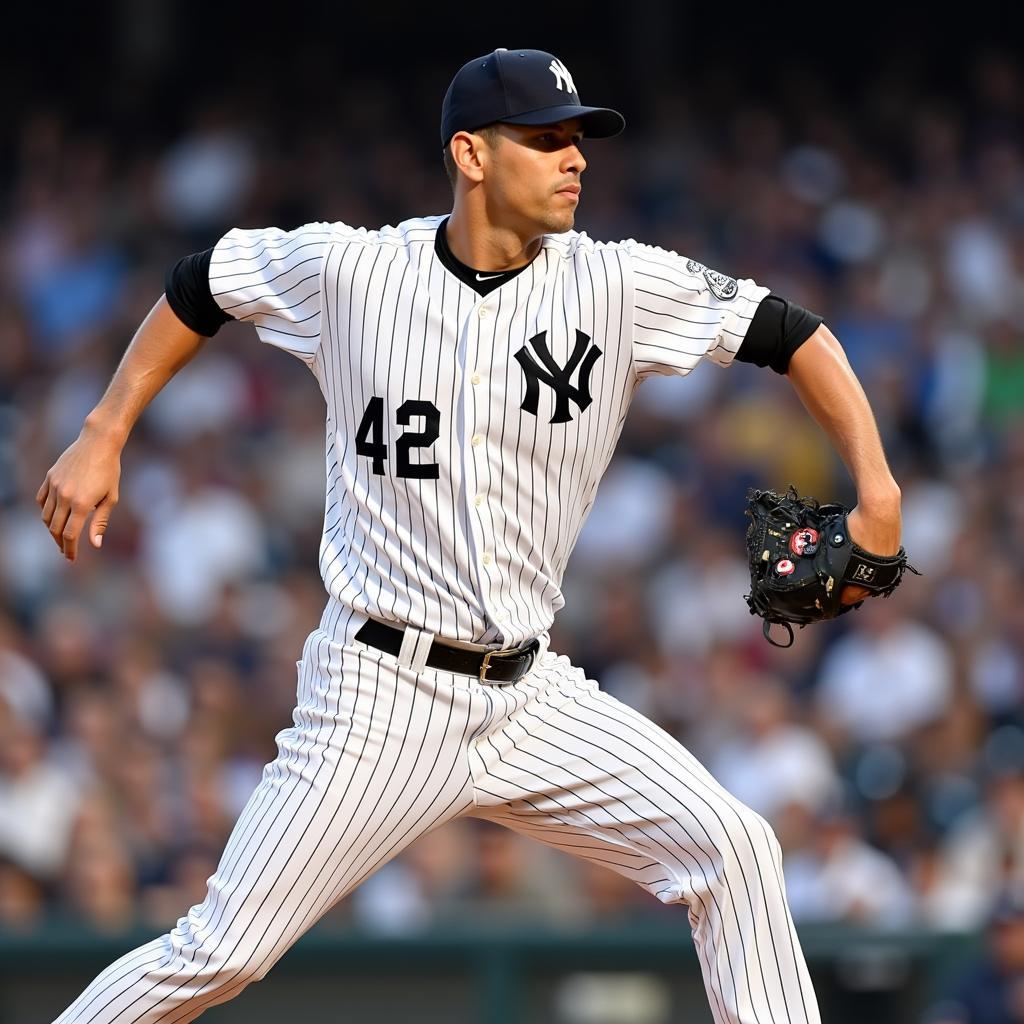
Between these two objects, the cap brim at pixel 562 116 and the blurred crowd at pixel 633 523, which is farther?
the blurred crowd at pixel 633 523

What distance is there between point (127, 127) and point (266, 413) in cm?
286

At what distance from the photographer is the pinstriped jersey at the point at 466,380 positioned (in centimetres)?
340

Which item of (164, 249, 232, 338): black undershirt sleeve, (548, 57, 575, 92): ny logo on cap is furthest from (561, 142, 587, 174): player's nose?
(164, 249, 232, 338): black undershirt sleeve

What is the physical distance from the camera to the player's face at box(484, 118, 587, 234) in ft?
11.1

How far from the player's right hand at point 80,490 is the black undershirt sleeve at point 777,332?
44.0 inches

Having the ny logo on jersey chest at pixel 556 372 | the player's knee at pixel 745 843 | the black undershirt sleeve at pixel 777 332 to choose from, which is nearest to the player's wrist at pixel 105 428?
the ny logo on jersey chest at pixel 556 372

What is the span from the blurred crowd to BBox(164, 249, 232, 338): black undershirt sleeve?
124 inches

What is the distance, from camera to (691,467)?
862cm

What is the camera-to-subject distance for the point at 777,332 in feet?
11.1

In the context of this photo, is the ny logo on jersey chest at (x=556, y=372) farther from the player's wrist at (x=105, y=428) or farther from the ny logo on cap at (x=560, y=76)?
the player's wrist at (x=105, y=428)

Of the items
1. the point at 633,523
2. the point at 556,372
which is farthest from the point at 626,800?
the point at 633,523

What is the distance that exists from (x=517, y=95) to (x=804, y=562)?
3.08 ft

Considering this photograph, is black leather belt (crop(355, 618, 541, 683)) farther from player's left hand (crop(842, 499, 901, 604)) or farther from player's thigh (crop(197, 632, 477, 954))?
A: player's left hand (crop(842, 499, 901, 604))

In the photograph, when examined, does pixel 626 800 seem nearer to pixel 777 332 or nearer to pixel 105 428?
pixel 777 332
